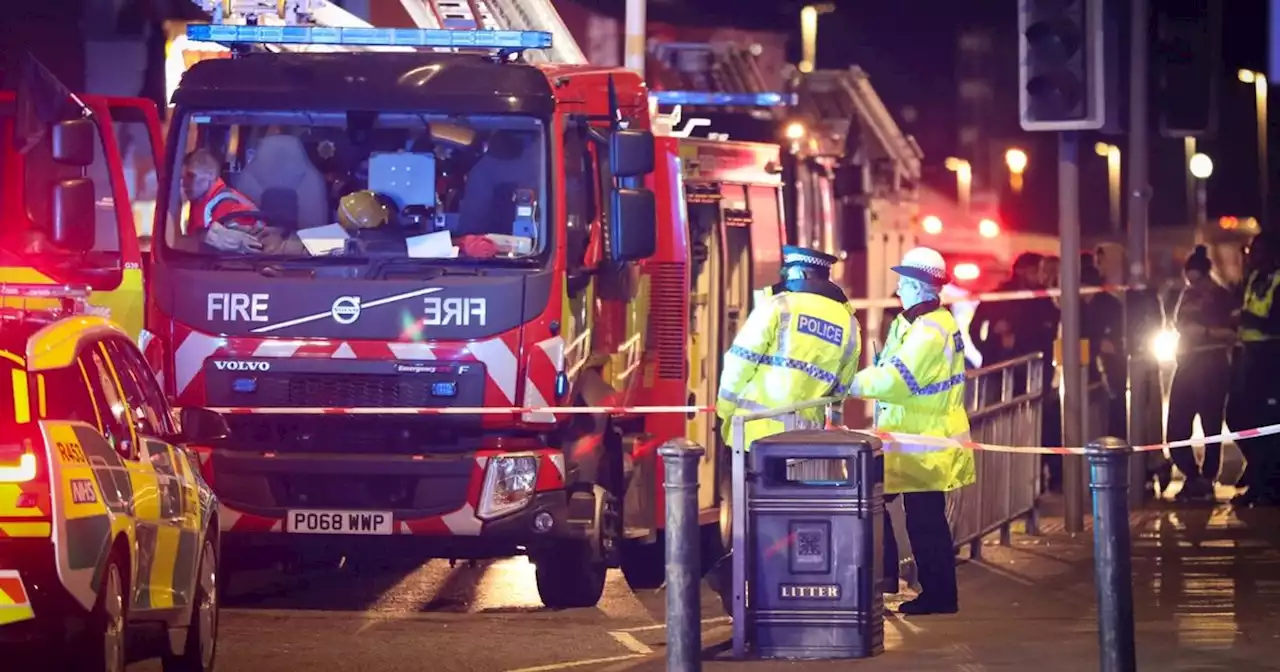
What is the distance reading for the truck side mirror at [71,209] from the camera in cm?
1222

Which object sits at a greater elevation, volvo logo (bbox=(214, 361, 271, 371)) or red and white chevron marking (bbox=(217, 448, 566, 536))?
volvo logo (bbox=(214, 361, 271, 371))

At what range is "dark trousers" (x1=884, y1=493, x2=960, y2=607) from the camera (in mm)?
11625

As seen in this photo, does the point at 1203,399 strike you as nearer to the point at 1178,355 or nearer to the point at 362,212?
the point at 1178,355

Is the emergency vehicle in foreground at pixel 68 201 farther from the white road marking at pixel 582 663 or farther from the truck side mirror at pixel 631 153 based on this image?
the white road marking at pixel 582 663

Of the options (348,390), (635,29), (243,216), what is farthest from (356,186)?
(635,29)

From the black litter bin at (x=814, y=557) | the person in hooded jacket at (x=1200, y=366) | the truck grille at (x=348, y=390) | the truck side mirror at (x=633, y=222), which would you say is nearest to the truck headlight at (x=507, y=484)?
the truck grille at (x=348, y=390)

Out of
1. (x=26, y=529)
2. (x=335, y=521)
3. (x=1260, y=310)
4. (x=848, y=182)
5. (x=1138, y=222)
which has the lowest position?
(x=335, y=521)

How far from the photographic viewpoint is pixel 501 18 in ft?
52.1

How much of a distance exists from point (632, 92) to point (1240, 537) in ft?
17.0

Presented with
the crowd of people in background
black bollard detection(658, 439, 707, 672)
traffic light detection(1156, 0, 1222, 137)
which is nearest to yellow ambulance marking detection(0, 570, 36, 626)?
black bollard detection(658, 439, 707, 672)

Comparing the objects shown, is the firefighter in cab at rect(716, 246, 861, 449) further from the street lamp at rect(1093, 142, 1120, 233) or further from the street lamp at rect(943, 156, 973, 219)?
the street lamp at rect(1093, 142, 1120, 233)

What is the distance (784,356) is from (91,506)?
4444mm

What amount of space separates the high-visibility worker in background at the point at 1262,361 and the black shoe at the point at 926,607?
670cm

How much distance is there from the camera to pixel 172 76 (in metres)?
13.8
